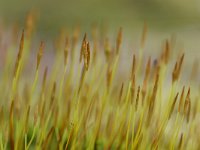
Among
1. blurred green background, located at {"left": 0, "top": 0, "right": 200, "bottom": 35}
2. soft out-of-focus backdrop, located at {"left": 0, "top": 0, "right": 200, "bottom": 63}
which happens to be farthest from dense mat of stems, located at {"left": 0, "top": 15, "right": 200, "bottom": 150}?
blurred green background, located at {"left": 0, "top": 0, "right": 200, "bottom": 35}

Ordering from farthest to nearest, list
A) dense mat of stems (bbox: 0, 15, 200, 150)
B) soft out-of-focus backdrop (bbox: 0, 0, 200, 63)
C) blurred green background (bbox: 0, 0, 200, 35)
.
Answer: blurred green background (bbox: 0, 0, 200, 35)
soft out-of-focus backdrop (bbox: 0, 0, 200, 63)
dense mat of stems (bbox: 0, 15, 200, 150)

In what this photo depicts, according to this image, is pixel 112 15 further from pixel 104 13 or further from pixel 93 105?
pixel 93 105

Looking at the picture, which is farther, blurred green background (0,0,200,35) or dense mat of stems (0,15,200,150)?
blurred green background (0,0,200,35)

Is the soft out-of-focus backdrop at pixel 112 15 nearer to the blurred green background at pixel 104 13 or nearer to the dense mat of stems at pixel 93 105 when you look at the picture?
the blurred green background at pixel 104 13

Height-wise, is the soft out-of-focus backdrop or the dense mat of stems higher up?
the soft out-of-focus backdrop

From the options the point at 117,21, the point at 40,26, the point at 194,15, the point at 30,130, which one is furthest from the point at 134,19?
the point at 30,130

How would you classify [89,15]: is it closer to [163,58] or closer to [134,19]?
[134,19]

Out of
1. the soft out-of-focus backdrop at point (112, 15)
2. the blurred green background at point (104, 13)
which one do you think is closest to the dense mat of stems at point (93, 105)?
the soft out-of-focus backdrop at point (112, 15)

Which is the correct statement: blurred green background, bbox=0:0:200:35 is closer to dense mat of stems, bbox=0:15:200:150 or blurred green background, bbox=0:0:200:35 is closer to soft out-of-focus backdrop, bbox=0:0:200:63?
soft out-of-focus backdrop, bbox=0:0:200:63

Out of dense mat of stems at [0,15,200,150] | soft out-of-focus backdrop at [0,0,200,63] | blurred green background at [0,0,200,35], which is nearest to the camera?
dense mat of stems at [0,15,200,150]
